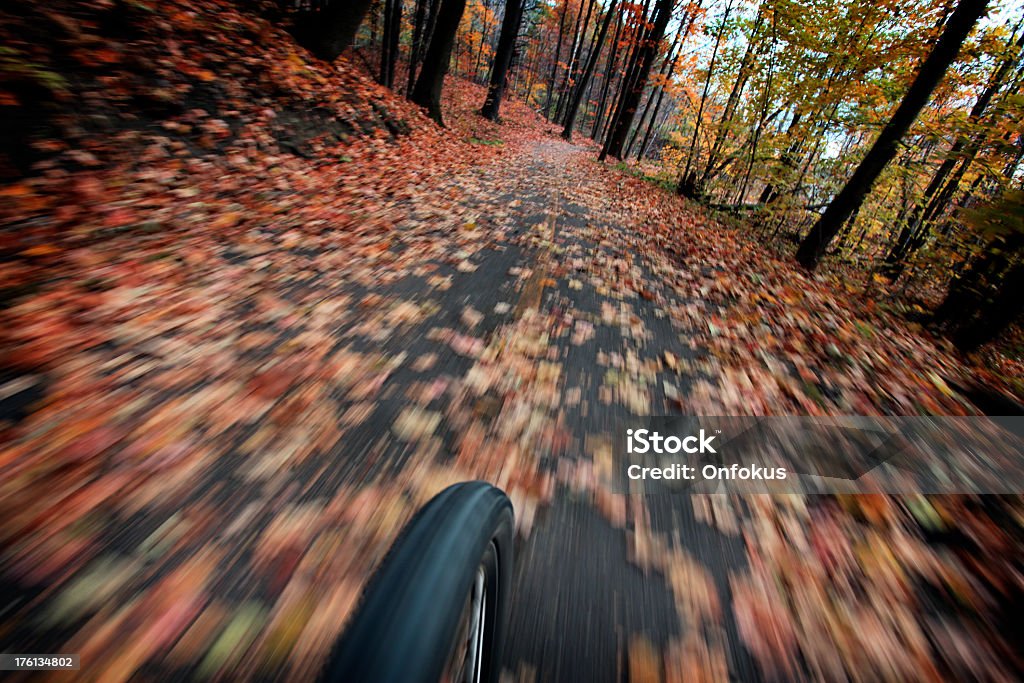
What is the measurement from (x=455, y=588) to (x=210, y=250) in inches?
143

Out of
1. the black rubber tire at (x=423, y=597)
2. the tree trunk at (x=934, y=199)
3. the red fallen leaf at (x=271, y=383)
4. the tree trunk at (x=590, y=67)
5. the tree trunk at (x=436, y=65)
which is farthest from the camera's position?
the tree trunk at (x=590, y=67)

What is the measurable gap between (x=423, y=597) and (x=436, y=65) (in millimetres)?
12741

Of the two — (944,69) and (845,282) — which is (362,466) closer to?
(845,282)

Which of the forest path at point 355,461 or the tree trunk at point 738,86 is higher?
the tree trunk at point 738,86

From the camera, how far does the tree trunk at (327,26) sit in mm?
7617

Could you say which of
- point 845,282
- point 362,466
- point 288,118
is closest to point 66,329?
point 362,466

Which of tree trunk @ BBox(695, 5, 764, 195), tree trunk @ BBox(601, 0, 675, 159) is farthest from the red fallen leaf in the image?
tree trunk @ BBox(601, 0, 675, 159)

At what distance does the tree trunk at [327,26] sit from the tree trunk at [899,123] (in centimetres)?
944

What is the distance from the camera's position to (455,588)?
0.92 meters

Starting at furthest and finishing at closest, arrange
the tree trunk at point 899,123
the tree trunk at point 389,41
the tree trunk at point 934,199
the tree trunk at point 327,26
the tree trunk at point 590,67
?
the tree trunk at point 590,67 < the tree trunk at point 389,41 < the tree trunk at point 327,26 < the tree trunk at point 934,199 < the tree trunk at point 899,123

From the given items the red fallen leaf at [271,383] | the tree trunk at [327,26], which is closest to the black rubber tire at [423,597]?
the red fallen leaf at [271,383]

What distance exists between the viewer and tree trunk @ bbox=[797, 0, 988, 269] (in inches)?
204

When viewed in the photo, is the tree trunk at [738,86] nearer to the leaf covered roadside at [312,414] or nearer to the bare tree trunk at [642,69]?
the bare tree trunk at [642,69]

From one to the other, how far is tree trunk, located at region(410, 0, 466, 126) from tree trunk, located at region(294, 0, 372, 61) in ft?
9.51
